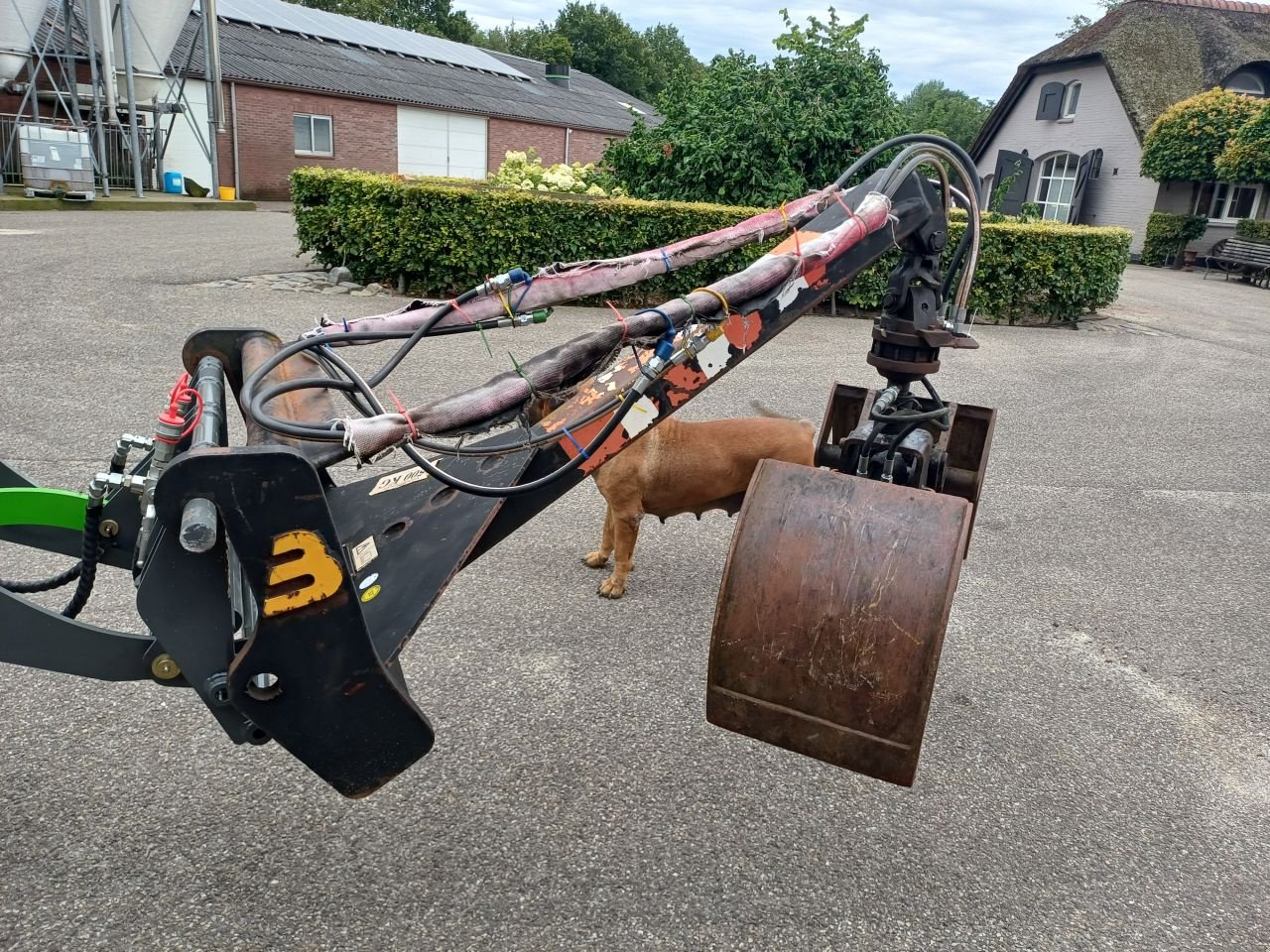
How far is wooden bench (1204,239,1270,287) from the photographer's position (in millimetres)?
22984

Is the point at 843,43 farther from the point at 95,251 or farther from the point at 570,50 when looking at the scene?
the point at 570,50

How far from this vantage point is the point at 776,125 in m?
12.3

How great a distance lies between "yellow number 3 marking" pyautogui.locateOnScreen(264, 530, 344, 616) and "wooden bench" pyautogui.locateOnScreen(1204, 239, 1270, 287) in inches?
1033

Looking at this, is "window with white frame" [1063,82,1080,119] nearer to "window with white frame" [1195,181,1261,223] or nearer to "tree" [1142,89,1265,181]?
"tree" [1142,89,1265,181]

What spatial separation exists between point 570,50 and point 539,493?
240 ft

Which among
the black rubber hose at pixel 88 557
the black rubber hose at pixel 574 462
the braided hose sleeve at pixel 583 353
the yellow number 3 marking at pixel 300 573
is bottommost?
the black rubber hose at pixel 88 557

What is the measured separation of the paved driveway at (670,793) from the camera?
2.52 metres

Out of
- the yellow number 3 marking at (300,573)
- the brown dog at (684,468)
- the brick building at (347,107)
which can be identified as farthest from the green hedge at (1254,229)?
the yellow number 3 marking at (300,573)

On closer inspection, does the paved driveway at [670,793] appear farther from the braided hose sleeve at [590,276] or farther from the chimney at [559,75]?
the chimney at [559,75]

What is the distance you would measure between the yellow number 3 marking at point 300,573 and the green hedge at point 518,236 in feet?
31.4

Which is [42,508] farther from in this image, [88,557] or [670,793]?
[670,793]

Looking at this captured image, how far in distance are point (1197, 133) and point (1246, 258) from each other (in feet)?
17.7

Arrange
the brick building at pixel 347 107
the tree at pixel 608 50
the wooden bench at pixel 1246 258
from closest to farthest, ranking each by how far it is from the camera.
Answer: the wooden bench at pixel 1246 258 → the brick building at pixel 347 107 → the tree at pixel 608 50

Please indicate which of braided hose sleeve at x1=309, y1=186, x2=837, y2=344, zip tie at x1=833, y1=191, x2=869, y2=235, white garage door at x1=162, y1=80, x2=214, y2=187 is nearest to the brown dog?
braided hose sleeve at x1=309, y1=186, x2=837, y2=344
